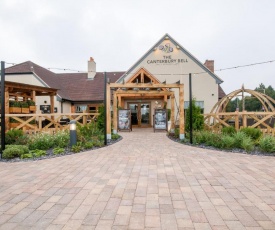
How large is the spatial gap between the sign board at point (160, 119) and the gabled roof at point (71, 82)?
340 inches

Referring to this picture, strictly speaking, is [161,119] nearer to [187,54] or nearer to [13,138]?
[187,54]

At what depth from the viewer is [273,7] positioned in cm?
1189

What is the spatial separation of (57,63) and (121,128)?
55.9 metres

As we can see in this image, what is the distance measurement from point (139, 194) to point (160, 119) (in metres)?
11.5

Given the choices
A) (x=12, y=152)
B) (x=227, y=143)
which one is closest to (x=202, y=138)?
(x=227, y=143)

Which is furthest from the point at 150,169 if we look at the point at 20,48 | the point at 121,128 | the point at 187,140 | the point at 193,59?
the point at 20,48

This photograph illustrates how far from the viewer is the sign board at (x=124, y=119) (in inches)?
613

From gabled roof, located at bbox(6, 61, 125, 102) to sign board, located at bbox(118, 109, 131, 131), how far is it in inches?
289

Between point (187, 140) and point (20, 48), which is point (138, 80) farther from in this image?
point (20, 48)

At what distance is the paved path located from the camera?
10.4 feet

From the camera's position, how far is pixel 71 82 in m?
25.4

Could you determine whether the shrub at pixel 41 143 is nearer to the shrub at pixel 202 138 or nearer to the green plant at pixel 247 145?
the shrub at pixel 202 138

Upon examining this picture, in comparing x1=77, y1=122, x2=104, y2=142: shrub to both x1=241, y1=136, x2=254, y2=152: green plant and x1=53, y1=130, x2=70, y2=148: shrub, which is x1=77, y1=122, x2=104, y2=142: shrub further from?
x1=241, y1=136, x2=254, y2=152: green plant

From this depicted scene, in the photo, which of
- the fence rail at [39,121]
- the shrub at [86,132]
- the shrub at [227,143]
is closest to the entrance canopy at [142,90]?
the shrub at [86,132]
